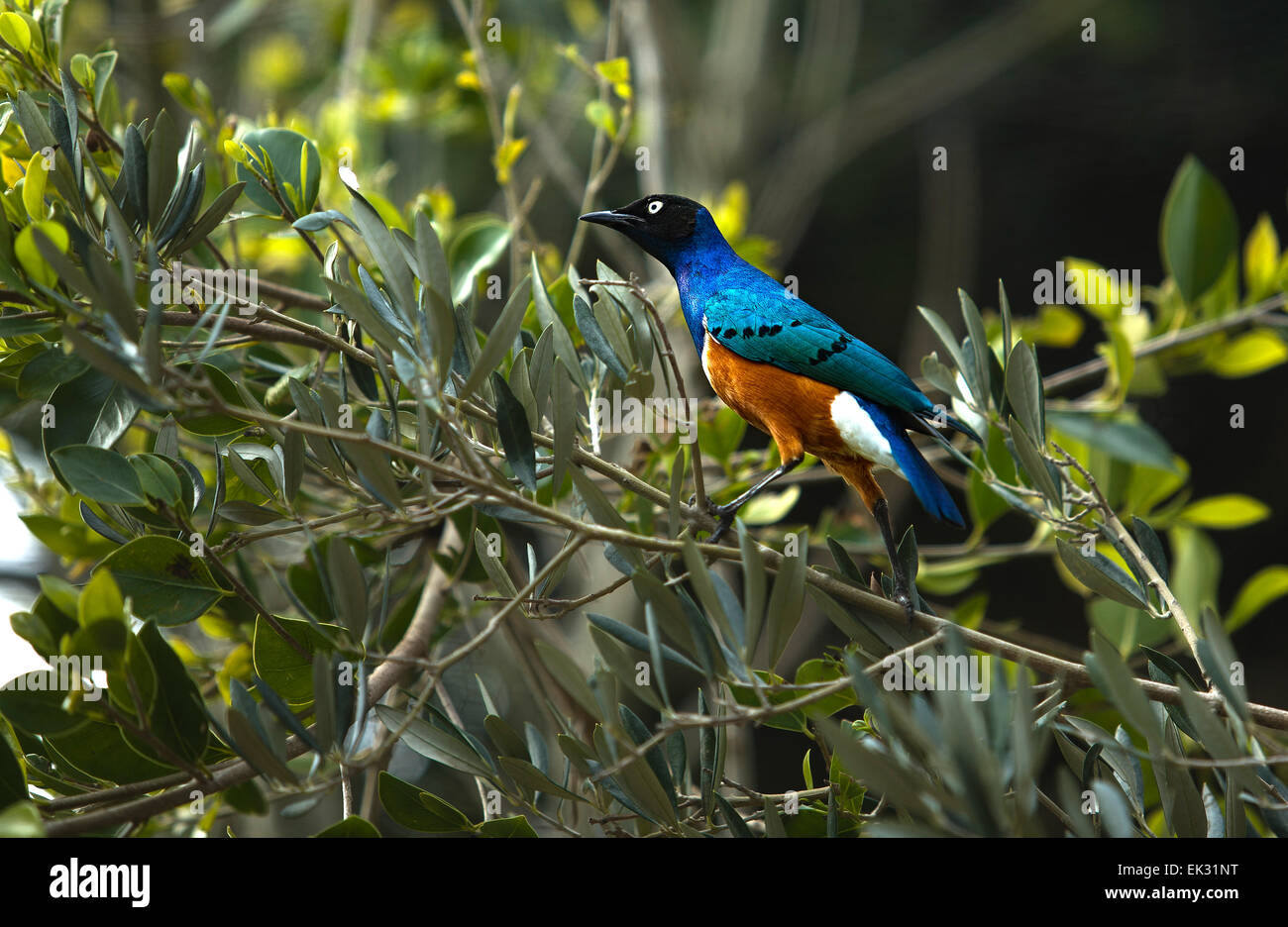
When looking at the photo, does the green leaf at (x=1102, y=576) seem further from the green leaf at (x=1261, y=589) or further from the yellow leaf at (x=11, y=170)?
the yellow leaf at (x=11, y=170)

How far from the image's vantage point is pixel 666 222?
161cm

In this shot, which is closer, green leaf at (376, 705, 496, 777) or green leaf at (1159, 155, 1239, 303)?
green leaf at (376, 705, 496, 777)

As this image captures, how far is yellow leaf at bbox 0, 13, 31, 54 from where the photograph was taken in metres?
1.27

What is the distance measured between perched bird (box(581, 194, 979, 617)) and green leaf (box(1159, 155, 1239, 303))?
654mm

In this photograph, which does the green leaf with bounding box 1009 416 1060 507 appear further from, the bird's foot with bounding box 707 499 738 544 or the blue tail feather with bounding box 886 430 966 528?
the bird's foot with bounding box 707 499 738 544

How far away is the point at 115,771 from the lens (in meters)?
1.02

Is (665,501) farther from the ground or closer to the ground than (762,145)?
closer to the ground

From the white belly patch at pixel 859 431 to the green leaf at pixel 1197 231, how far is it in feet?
2.36

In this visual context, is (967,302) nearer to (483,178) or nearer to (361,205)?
(361,205)

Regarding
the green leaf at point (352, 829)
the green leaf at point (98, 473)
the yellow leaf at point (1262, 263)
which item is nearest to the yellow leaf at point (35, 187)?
the green leaf at point (98, 473)

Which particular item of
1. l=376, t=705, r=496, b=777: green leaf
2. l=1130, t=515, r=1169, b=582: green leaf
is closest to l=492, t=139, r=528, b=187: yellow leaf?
l=376, t=705, r=496, b=777: green leaf

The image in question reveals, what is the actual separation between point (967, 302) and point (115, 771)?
1032 mm
